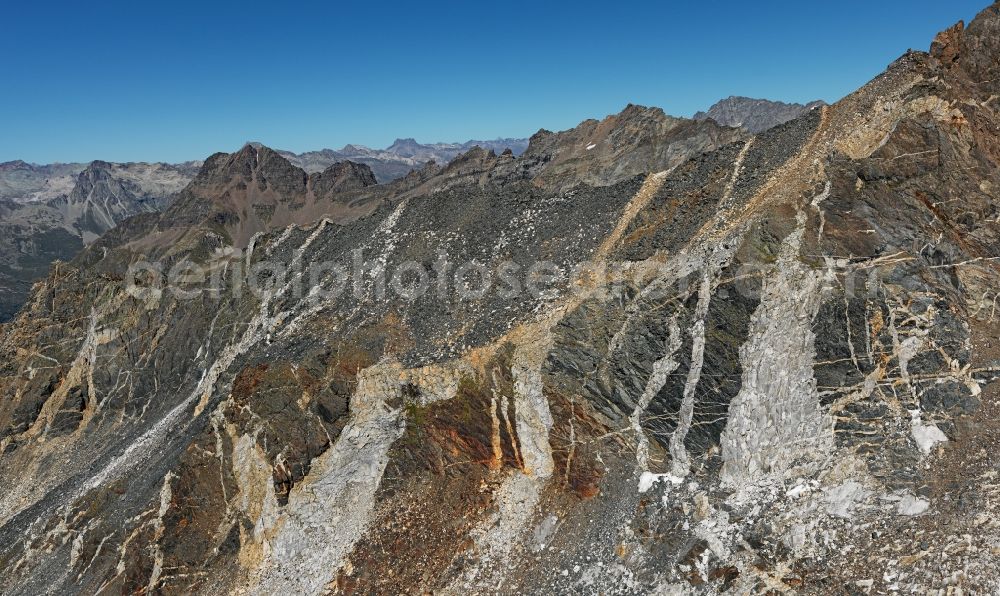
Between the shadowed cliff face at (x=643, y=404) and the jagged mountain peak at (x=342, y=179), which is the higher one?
the jagged mountain peak at (x=342, y=179)

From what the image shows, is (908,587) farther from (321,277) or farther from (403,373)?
(321,277)

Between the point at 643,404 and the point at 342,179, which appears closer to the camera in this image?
the point at 643,404

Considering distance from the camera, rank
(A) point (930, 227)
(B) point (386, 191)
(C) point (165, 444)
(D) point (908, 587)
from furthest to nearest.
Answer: (B) point (386, 191)
(C) point (165, 444)
(A) point (930, 227)
(D) point (908, 587)

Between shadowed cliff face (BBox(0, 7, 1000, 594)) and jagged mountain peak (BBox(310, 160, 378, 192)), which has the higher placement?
jagged mountain peak (BBox(310, 160, 378, 192))

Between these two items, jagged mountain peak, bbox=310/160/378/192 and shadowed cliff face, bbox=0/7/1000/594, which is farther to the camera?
jagged mountain peak, bbox=310/160/378/192

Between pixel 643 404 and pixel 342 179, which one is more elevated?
pixel 342 179

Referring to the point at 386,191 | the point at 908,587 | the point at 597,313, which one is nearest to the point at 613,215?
the point at 597,313

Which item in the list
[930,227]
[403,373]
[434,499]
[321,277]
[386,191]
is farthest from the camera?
[386,191]

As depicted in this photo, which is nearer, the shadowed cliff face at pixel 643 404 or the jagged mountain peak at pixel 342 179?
the shadowed cliff face at pixel 643 404
